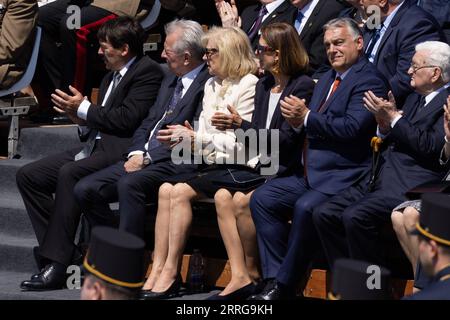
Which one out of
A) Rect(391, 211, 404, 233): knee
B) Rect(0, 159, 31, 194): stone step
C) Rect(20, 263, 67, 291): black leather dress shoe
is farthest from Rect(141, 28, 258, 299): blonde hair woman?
Rect(0, 159, 31, 194): stone step

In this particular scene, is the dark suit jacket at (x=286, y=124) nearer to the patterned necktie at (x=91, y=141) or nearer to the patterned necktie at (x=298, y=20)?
the patterned necktie at (x=298, y=20)

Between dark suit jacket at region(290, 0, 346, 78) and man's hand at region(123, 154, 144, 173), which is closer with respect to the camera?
man's hand at region(123, 154, 144, 173)

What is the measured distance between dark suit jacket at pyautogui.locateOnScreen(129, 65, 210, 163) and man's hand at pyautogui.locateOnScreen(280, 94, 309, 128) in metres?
1.02

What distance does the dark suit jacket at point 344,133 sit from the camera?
780cm

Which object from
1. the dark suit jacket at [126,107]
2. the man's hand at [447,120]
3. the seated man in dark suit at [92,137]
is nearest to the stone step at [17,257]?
the seated man in dark suit at [92,137]

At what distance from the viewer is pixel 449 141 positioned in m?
7.40

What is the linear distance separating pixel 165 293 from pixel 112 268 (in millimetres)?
3008

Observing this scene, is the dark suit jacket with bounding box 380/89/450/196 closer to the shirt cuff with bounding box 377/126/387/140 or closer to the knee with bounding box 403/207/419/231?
the shirt cuff with bounding box 377/126/387/140

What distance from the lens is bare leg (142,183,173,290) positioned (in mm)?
8344

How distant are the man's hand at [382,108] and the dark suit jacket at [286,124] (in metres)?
0.63

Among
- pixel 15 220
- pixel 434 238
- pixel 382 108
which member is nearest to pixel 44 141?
pixel 15 220
